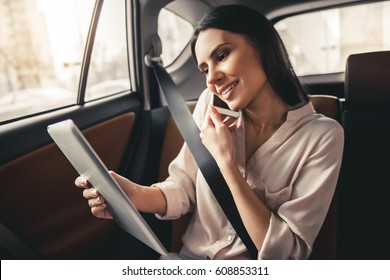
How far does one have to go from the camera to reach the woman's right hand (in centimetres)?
76

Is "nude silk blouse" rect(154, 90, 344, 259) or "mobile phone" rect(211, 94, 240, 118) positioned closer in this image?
"nude silk blouse" rect(154, 90, 344, 259)

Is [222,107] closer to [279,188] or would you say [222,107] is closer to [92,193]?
[279,188]

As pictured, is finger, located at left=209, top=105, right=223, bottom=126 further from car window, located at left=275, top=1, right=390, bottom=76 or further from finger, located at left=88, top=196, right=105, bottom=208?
car window, located at left=275, top=1, right=390, bottom=76

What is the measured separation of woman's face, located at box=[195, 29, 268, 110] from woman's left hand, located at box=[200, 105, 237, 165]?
0.22 ft

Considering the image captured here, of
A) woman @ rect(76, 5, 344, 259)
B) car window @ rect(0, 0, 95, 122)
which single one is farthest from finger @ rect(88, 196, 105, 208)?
car window @ rect(0, 0, 95, 122)

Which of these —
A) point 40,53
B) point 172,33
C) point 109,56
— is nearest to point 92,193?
point 40,53

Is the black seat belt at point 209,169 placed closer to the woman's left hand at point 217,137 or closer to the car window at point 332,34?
the woman's left hand at point 217,137

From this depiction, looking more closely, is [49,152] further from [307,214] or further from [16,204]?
[307,214]

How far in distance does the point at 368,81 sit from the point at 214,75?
55cm

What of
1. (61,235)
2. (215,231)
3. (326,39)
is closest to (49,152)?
(61,235)

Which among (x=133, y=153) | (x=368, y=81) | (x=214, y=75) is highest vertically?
(x=214, y=75)

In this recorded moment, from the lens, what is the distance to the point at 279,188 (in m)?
0.85

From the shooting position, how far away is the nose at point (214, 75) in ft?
2.82

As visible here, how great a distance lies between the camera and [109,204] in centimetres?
76
